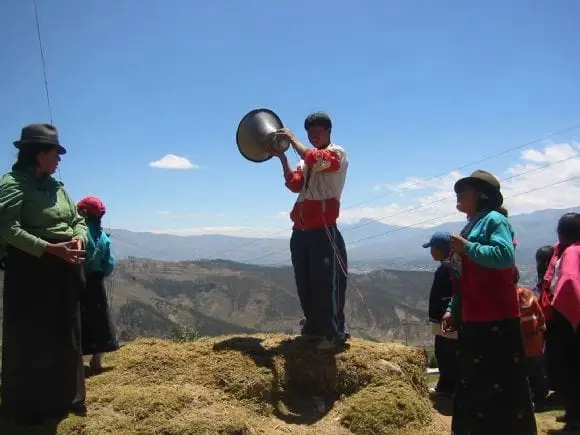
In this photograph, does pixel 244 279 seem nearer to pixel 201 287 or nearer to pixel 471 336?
pixel 201 287

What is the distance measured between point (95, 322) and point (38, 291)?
1078mm

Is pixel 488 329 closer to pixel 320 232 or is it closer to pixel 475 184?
pixel 475 184

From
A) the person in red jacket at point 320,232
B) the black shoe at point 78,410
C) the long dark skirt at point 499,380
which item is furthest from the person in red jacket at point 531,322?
the black shoe at point 78,410

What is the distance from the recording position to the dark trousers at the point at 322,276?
16.6 ft

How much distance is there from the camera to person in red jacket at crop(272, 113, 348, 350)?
5070mm

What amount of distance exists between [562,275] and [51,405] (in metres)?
4.53

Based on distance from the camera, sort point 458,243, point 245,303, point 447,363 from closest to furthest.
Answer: point 458,243 → point 447,363 → point 245,303

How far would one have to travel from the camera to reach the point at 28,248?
3.59m

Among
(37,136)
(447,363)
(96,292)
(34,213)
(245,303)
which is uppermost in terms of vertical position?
(37,136)

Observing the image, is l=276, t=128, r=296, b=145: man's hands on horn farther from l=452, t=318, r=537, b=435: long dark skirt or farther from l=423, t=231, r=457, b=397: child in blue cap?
l=452, t=318, r=537, b=435: long dark skirt

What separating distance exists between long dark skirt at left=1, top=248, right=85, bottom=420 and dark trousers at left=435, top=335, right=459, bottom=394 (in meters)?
4.06

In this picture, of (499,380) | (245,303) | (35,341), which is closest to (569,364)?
(499,380)

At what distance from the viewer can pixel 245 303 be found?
148 meters

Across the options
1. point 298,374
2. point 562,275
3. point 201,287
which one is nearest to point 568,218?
point 562,275
